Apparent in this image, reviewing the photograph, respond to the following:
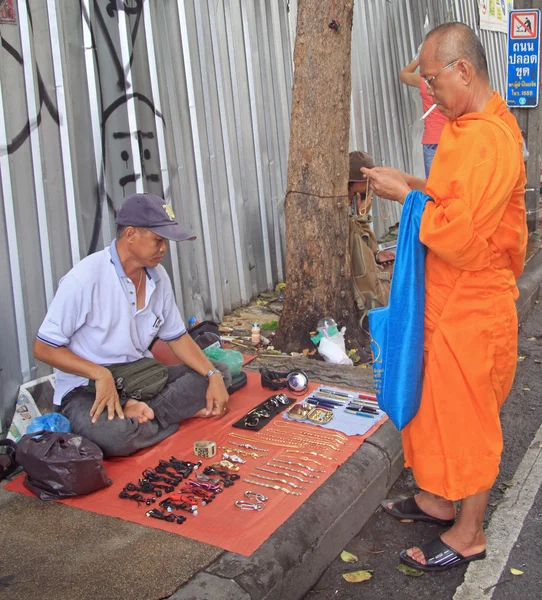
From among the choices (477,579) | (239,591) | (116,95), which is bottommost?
(477,579)

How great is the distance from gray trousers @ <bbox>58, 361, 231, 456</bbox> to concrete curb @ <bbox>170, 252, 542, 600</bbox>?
1013 mm

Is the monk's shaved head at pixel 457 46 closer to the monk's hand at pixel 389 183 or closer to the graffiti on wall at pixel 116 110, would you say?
the monk's hand at pixel 389 183

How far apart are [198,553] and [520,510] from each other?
1685 mm

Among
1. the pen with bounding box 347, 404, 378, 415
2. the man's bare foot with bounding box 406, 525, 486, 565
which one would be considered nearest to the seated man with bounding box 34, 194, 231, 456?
the pen with bounding box 347, 404, 378, 415

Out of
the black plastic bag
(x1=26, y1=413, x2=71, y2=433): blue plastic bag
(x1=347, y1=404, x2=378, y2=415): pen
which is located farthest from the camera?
(x1=347, y1=404, x2=378, y2=415): pen

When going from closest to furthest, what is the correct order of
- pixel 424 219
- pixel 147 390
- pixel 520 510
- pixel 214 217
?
1. pixel 424 219
2. pixel 520 510
3. pixel 147 390
4. pixel 214 217

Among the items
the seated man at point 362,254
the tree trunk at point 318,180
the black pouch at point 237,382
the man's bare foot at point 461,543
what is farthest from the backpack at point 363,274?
the man's bare foot at point 461,543

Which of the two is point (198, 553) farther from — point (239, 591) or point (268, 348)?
point (268, 348)

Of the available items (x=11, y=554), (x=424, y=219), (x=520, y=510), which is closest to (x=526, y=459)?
(x=520, y=510)

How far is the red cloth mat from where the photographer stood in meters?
3.25

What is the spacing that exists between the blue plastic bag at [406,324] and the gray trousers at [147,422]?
1.41m

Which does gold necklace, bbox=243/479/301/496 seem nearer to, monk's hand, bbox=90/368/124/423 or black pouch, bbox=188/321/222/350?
monk's hand, bbox=90/368/124/423

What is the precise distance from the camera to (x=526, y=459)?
4.36 meters

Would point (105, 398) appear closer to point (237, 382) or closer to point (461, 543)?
point (237, 382)
